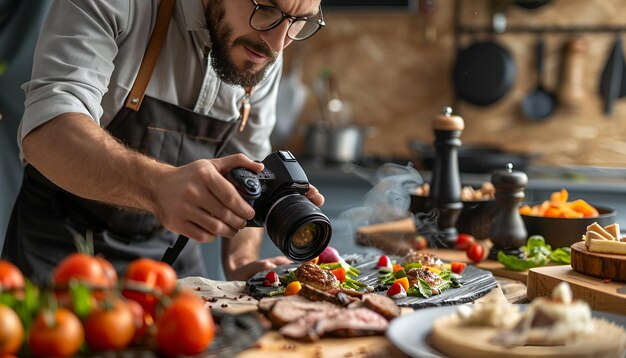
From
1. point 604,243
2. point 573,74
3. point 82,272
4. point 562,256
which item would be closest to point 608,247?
point 604,243

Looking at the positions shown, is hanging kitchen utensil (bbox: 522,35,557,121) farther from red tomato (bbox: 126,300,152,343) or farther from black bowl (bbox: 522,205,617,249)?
red tomato (bbox: 126,300,152,343)

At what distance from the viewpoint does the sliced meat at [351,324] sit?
1211 mm

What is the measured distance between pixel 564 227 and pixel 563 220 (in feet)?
0.06

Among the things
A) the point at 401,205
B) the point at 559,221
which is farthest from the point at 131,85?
the point at 559,221

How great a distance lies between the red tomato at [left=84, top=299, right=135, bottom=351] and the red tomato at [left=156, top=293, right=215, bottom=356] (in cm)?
4

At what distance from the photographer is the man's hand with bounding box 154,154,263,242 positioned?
4.51ft

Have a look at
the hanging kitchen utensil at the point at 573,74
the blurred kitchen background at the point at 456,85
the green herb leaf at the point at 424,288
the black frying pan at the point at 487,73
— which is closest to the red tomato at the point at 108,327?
the green herb leaf at the point at 424,288

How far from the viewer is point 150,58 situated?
1880 mm

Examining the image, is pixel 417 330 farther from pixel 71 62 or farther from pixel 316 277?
pixel 71 62

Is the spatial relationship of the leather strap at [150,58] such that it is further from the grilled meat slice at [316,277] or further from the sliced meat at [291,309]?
the sliced meat at [291,309]

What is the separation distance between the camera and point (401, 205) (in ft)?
7.37

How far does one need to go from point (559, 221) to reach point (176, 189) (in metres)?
0.99

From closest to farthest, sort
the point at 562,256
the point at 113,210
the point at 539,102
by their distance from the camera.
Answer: the point at 562,256
the point at 113,210
the point at 539,102

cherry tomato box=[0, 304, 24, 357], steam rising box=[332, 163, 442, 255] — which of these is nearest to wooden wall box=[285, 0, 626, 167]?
steam rising box=[332, 163, 442, 255]
